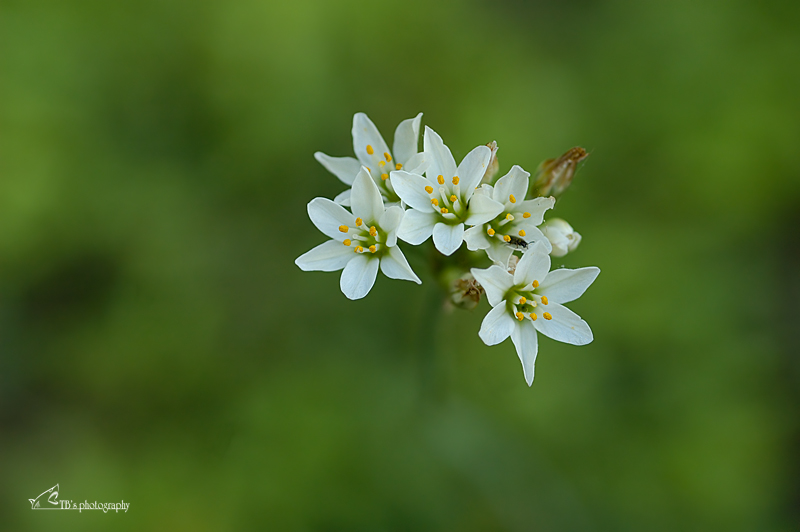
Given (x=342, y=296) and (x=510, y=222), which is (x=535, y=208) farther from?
(x=342, y=296)

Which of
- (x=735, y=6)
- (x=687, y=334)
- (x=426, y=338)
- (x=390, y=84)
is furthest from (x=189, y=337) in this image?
(x=735, y=6)

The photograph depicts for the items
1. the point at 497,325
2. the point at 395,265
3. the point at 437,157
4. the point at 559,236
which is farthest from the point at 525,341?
the point at 437,157

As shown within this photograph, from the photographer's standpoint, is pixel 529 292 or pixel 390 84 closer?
pixel 529 292

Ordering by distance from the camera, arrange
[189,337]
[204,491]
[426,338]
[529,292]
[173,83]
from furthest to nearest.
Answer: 1. [173,83]
2. [189,337]
3. [204,491]
4. [426,338]
5. [529,292]

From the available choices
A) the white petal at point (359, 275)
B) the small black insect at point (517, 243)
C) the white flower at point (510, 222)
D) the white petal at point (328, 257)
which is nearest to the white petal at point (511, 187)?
the white flower at point (510, 222)

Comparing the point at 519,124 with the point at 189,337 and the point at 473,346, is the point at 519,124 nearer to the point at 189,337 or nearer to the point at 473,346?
the point at 473,346

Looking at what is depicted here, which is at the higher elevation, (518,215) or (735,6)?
(735,6)

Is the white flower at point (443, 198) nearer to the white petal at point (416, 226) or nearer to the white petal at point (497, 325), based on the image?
the white petal at point (416, 226)
